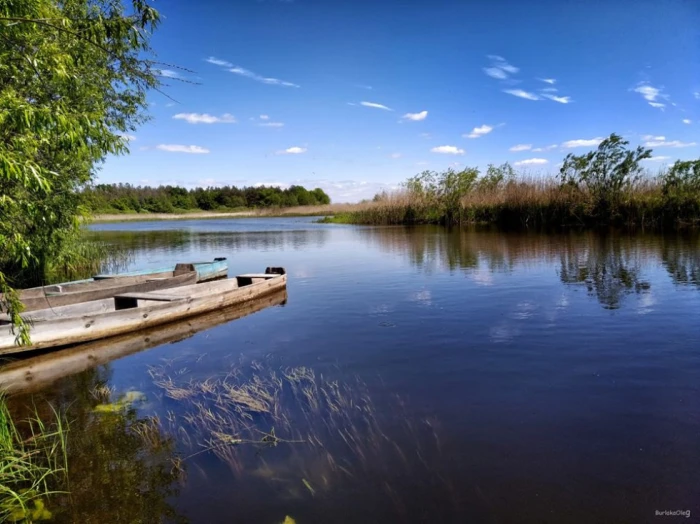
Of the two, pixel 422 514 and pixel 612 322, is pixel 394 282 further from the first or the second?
pixel 422 514

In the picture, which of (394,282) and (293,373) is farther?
(394,282)

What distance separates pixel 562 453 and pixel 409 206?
145 feet

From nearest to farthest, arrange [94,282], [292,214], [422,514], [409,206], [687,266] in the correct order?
[422,514]
[94,282]
[687,266]
[409,206]
[292,214]

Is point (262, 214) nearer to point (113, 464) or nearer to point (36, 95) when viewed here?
point (36, 95)

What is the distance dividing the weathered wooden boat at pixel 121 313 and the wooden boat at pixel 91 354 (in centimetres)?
17

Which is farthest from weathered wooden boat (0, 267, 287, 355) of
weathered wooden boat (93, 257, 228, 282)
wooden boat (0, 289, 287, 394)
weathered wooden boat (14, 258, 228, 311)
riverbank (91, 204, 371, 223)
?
riverbank (91, 204, 371, 223)

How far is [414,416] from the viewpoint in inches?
204

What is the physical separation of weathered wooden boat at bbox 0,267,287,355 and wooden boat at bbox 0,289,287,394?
0.17 meters

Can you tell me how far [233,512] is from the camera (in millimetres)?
3691

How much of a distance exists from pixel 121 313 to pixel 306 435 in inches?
239

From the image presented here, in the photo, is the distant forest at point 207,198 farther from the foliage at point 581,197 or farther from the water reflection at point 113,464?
the water reflection at point 113,464

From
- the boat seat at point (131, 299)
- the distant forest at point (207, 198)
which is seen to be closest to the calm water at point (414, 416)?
the boat seat at point (131, 299)

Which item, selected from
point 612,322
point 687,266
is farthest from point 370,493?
point 687,266

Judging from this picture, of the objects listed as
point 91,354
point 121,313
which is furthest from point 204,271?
point 91,354
